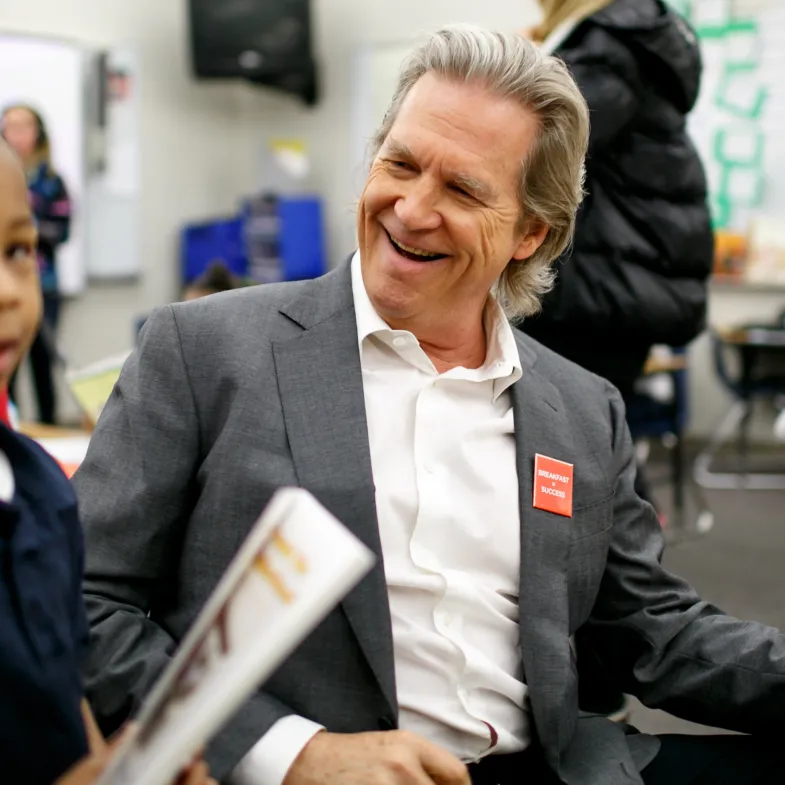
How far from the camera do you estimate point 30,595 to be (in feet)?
2.32

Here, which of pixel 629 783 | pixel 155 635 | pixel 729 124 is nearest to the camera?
pixel 155 635

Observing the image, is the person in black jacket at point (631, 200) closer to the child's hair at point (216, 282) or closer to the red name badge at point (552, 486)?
the red name badge at point (552, 486)

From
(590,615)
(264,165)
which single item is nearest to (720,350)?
(264,165)

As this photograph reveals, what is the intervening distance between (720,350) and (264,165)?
3.88 metres

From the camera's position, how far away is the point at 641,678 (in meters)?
1.34

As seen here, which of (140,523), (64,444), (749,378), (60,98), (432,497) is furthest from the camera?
(60,98)

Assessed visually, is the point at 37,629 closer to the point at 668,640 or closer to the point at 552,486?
the point at 552,486

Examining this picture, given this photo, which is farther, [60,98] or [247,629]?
[60,98]

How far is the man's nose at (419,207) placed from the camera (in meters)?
1.27

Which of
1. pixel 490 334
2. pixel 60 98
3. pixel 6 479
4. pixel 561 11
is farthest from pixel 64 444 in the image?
pixel 60 98

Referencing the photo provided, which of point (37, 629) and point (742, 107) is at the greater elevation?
point (742, 107)

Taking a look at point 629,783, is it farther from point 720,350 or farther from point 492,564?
point 720,350

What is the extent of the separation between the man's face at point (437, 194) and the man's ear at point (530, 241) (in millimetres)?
119

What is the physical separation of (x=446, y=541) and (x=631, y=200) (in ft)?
4.35
